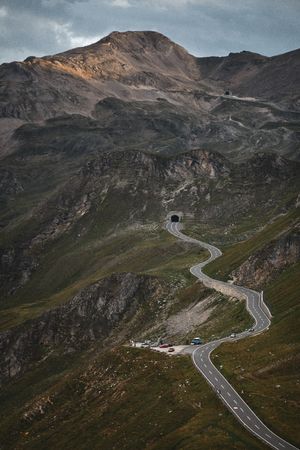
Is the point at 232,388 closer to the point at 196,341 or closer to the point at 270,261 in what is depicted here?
the point at 196,341

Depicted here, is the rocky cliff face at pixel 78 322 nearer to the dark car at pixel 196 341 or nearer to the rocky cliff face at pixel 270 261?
the rocky cliff face at pixel 270 261

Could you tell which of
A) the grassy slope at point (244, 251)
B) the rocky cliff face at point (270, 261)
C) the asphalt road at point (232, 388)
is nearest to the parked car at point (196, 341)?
the asphalt road at point (232, 388)

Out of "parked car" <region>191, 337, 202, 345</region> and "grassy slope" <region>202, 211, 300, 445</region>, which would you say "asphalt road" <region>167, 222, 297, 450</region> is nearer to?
"grassy slope" <region>202, 211, 300, 445</region>

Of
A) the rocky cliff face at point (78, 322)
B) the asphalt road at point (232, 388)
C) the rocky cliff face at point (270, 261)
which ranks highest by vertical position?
the rocky cliff face at point (270, 261)

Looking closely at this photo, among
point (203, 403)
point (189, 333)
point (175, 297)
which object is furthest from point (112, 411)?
point (175, 297)

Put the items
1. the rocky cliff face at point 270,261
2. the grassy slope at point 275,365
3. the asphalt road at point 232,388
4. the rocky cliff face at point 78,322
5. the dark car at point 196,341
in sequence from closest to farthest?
the asphalt road at point 232,388
the grassy slope at point 275,365
the dark car at point 196,341
the rocky cliff face at point 270,261
the rocky cliff face at point 78,322

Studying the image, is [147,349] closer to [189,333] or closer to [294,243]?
[189,333]
